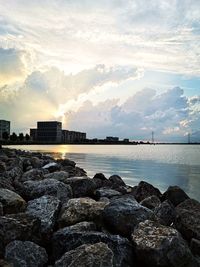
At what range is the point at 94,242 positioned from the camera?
6.30 m

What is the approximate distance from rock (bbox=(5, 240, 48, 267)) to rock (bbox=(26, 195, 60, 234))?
3.10 ft

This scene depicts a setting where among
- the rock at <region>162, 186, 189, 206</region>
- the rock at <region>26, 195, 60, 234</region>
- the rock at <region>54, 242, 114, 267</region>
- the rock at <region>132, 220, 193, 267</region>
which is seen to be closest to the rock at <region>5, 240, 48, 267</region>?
the rock at <region>54, 242, 114, 267</region>

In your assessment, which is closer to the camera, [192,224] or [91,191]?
[192,224]

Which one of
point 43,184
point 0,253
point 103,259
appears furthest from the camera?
point 43,184

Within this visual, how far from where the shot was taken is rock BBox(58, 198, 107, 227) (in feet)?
24.9

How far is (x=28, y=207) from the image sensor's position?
7973 millimetres

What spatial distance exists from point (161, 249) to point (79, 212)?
2.25 m

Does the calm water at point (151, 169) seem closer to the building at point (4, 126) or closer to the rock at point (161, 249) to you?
the rock at point (161, 249)

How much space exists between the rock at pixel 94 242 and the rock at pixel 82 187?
14.4ft

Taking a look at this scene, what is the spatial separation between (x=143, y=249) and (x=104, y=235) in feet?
2.31

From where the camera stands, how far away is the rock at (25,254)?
5863mm

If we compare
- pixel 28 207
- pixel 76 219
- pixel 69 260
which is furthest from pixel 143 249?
pixel 28 207

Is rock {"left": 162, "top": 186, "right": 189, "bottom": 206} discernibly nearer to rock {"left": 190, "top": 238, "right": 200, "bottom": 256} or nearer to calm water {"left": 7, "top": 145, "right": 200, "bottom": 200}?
rock {"left": 190, "top": 238, "right": 200, "bottom": 256}

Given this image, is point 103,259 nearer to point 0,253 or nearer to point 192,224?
point 0,253
